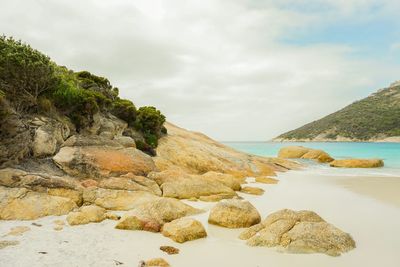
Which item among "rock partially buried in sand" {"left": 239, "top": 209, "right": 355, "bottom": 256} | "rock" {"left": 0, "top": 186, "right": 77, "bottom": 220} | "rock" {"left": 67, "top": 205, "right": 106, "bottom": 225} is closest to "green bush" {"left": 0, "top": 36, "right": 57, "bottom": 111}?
"rock" {"left": 0, "top": 186, "right": 77, "bottom": 220}

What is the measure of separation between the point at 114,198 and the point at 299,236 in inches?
355

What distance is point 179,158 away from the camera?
28.1m

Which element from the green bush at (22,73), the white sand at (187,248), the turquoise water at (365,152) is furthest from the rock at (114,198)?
the turquoise water at (365,152)

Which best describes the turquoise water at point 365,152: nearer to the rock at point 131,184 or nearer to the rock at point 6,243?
the rock at point 131,184

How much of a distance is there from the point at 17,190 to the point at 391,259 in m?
14.2

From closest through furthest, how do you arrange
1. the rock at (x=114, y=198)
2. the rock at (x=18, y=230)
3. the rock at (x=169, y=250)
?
1. the rock at (x=169, y=250)
2. the rock at (x=18, y=230)
3. the rock at (x=114, y=198)

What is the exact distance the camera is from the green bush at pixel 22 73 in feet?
68.8

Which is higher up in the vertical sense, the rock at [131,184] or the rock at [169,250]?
the rock at [131,184]

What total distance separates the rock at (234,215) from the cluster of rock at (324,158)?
3469 cm

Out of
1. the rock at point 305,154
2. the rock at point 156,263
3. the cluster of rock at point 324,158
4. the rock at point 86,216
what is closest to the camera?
the rock at point 156,263

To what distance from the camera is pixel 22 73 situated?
21469mm

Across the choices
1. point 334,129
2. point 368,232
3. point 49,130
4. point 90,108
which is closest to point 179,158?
point 90,108

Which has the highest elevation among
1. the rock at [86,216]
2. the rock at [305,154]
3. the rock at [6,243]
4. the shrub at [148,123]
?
the shrub at [148,123]

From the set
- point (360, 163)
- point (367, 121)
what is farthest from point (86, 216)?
point (367, 121)
